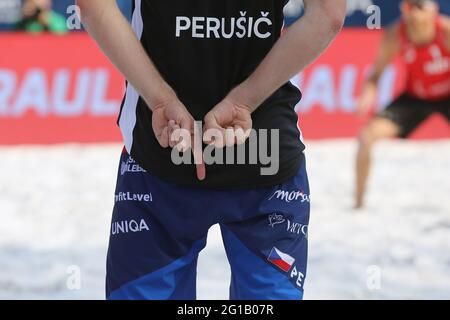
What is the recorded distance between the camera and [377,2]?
8.79m

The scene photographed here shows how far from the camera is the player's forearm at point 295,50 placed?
198cm

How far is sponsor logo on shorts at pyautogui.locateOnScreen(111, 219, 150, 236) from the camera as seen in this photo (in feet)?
7.17

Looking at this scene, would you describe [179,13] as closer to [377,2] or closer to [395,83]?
[395,83]

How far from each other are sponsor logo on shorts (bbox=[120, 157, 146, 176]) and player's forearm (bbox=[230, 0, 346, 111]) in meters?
0.33

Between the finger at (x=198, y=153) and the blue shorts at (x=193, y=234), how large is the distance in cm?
6

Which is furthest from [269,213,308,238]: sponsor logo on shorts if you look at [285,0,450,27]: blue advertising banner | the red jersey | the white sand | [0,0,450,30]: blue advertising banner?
[285,0,450,27]: blue advertising banner

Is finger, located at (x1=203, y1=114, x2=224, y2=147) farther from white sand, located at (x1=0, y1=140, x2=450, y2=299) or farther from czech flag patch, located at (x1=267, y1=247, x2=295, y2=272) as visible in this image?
white sand, located at (x1=0, y1=140, x2=450, y2=299)

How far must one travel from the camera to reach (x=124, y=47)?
2.05m

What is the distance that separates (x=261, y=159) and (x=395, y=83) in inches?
237

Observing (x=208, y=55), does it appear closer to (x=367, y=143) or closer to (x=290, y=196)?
(x=290, y=196)

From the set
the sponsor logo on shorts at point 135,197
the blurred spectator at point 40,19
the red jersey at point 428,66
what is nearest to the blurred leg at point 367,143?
the red jersey at point 428,66
